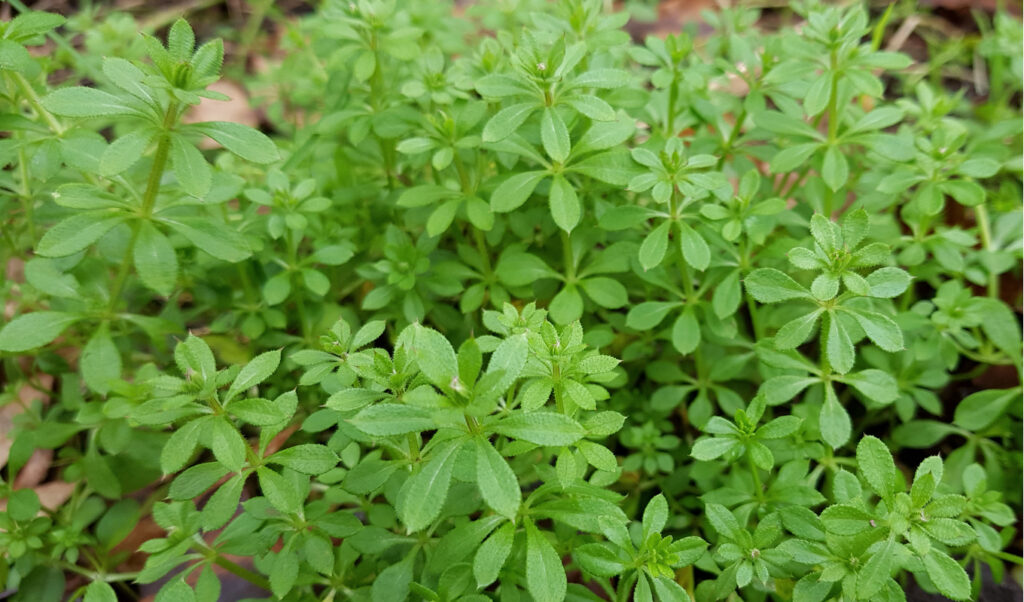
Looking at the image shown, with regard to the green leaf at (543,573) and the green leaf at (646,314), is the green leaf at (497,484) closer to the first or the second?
the green leaf at (543,573)

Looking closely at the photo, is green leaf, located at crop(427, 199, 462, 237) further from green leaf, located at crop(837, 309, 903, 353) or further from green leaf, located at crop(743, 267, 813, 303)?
green leaf, located at crop(837, 309, 903, 353)

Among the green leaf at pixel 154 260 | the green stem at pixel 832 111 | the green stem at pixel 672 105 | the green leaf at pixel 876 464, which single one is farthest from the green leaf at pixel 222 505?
the green stem at pixel 832 111

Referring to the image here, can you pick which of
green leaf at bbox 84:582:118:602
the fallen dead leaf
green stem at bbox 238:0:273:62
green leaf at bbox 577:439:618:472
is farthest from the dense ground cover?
green stem at bbox 238:0:273:62

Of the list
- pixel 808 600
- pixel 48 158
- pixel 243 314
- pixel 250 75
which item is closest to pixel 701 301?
pixel 808 600

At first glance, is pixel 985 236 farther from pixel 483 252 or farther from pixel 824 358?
pixel 483 252

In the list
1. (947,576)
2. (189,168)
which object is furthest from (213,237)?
(947,576)

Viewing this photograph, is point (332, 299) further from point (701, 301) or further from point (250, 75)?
point (250, 75)
